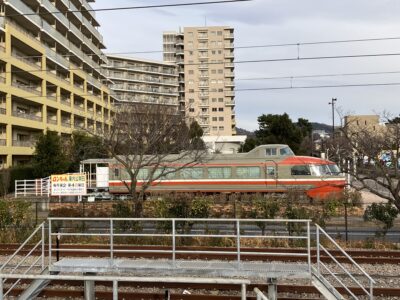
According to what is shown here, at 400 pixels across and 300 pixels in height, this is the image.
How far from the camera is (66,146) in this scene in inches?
1811

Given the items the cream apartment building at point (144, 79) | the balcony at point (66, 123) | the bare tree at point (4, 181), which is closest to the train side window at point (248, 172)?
the bare tree at point (4, 181)

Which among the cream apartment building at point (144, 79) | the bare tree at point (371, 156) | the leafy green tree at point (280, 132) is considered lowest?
the bare tree at point (371, 156)

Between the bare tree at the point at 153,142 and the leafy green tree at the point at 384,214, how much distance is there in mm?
11721

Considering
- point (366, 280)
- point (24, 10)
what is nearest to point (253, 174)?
point (366, 280)

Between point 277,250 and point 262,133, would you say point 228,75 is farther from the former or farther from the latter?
point 277,250

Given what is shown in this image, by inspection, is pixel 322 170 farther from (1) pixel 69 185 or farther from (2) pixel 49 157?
(2) pixel 49 157

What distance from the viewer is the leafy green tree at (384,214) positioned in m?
→ 17.1

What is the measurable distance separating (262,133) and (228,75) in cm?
4574

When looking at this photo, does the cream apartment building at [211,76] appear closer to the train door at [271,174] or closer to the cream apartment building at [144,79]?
the cream apartment building at [144,79]

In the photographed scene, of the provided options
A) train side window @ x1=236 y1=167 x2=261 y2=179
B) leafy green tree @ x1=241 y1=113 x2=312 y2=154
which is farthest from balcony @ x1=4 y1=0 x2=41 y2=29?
leafy green tree @ x1=241 y1=113 x2=312 y2=154

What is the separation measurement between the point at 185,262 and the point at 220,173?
66.3 feet

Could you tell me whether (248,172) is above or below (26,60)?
below

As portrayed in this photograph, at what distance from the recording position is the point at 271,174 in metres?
29.2

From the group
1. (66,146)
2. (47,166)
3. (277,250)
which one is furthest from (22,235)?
(66,146)
